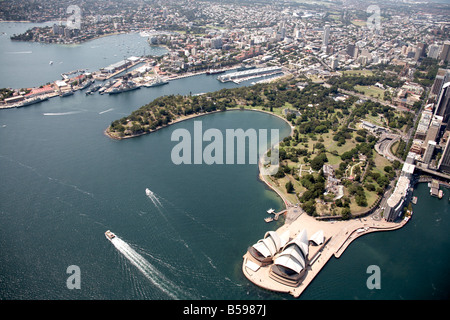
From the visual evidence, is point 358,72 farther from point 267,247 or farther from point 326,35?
point 267,247

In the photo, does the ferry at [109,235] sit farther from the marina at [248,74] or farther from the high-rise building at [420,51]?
the high-rise building at [420,51]

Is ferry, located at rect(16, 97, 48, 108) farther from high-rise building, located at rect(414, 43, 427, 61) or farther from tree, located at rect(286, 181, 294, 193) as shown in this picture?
high-rise building, located at rect(414, 43, 427, 61)

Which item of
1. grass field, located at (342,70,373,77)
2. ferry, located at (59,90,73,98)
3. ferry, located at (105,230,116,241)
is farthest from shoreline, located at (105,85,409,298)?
grass field, located at (342,70,373,77)

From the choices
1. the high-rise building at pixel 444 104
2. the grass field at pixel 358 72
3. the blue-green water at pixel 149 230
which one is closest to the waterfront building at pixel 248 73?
the grass field at pixel 358 72

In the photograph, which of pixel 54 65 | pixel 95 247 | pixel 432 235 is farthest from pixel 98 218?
pixel 54 65
